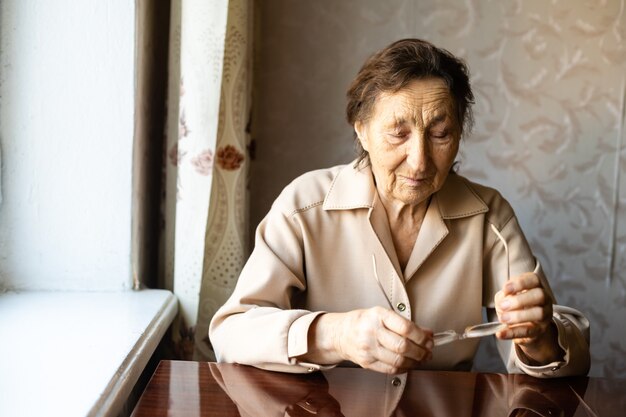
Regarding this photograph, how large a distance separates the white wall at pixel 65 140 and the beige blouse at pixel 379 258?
44 centimetres

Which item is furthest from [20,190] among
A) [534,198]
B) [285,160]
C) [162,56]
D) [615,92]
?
[615,92]

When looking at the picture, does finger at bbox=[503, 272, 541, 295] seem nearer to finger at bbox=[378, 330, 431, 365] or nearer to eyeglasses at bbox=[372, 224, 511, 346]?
eyeglasses at bbox=[372, 224, 511, 346]

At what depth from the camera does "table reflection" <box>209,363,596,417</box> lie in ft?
3.43

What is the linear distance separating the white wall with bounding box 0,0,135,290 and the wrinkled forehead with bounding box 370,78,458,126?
2.09 feet

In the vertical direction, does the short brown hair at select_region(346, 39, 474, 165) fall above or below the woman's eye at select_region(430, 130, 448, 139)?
above

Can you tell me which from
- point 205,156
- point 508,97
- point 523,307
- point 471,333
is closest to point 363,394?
point 471,333

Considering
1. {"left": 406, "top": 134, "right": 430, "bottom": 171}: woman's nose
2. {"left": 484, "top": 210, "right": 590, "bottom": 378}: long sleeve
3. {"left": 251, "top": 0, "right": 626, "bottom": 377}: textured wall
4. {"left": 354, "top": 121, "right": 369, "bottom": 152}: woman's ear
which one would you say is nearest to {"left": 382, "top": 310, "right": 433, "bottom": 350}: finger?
{"left": 484, "top": 210, "right": 590, "bottom": 378}: long sleeve

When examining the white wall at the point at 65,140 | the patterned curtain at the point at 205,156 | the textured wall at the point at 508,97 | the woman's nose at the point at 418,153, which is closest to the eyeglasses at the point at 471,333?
the woman's nose at the point at 418,153

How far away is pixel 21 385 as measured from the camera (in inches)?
43.0

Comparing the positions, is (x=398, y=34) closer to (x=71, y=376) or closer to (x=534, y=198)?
(x=534, y=198)

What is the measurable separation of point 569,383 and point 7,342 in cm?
101

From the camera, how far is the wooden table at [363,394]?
104 cm

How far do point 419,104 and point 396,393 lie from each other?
1.89 feet

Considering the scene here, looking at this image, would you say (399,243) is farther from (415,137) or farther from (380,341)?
(380,341)
